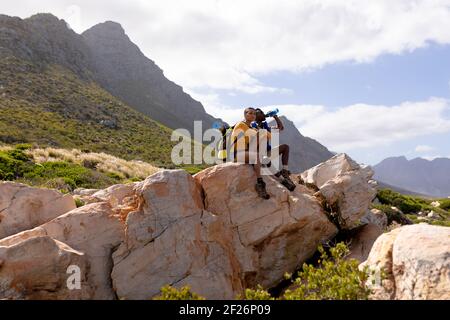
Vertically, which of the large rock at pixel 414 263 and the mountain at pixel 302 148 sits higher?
the mountain at pixel 302 148

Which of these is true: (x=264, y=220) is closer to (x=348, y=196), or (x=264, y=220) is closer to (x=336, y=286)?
(x=348, y=196)

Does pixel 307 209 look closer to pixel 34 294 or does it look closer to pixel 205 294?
pixel 205 294

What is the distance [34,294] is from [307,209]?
659 centimetres

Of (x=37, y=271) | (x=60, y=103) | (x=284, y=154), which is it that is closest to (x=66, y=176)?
(x=284, y=154)

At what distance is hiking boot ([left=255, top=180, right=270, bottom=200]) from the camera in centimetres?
1062

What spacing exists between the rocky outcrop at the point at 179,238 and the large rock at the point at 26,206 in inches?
46.4

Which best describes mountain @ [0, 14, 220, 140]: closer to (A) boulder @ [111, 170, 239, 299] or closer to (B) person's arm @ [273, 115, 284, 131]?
(B) person's arm @ [273, 115, 284, 131]

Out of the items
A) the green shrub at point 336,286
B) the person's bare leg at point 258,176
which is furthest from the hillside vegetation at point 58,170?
the green shrub at point 336,286

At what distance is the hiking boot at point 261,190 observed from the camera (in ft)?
34.8

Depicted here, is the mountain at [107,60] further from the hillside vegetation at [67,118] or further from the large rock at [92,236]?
the large rock at [92,236]

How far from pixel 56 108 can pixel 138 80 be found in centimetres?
7570

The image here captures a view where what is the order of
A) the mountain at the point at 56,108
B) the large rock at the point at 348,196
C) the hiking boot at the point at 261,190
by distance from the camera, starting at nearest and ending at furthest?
the hiking boot at the point at 261,190
the large rock at the point at 348,196
the mountain at the point at 56,108

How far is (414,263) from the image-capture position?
6.26 metres

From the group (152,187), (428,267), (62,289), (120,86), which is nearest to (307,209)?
(152,187)
